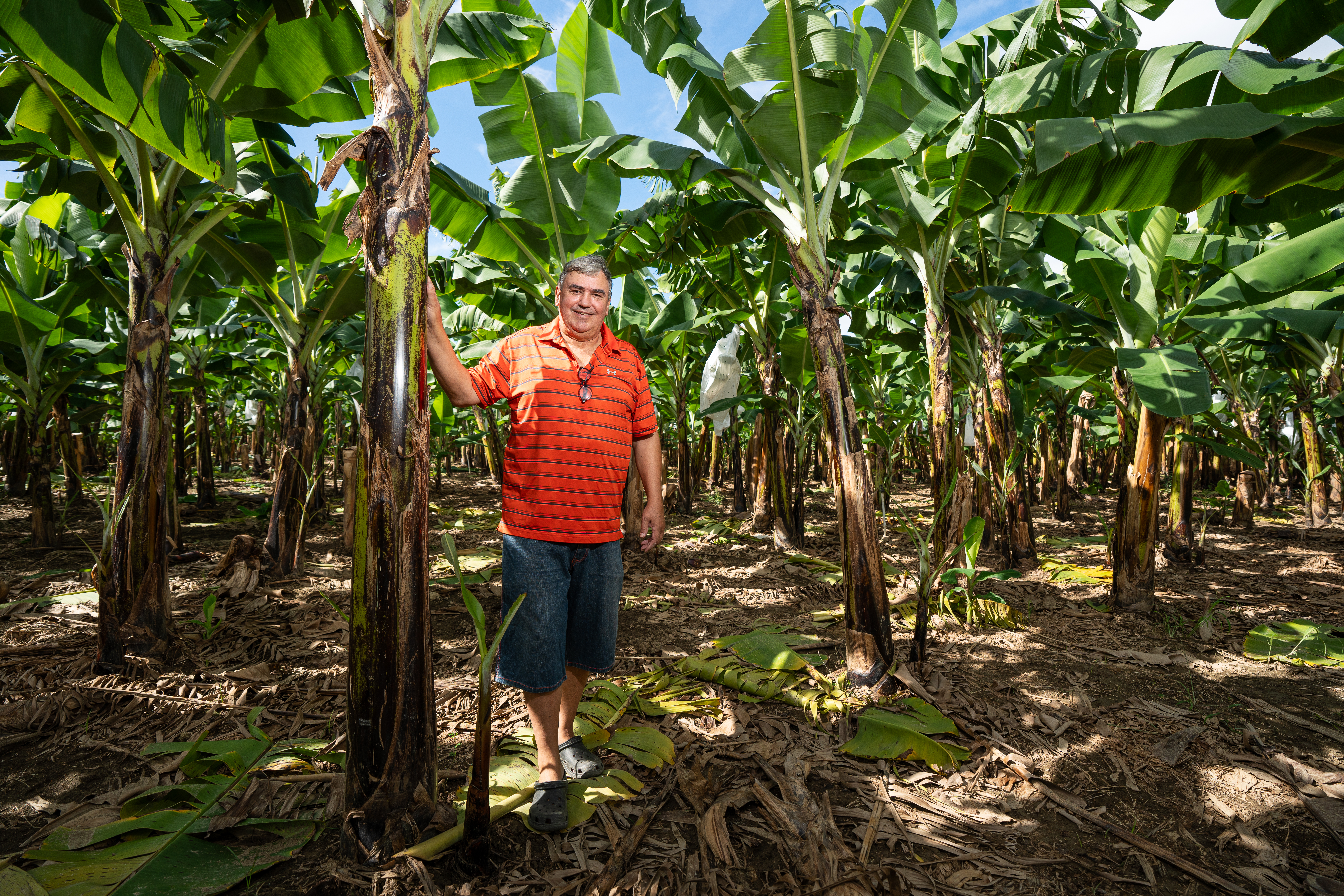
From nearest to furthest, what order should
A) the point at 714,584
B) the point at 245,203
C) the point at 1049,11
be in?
the point at 245,203
the point at 1049,11
the point at 714,584

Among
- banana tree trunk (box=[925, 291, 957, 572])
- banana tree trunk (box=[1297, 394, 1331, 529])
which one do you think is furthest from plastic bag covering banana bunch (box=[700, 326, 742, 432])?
banana tree trunk (box=[1297, 394, 1331, 529])

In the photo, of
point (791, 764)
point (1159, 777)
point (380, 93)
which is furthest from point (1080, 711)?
point (380, 93)

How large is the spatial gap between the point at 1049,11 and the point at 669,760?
15.9 ft

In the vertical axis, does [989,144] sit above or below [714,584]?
above

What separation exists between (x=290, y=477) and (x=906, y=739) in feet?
17.3

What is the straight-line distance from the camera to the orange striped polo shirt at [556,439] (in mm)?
2148

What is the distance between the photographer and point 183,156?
2686mm

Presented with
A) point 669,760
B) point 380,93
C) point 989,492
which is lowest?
point 669,760

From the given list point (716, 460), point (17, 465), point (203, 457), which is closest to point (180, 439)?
point (203, 457)

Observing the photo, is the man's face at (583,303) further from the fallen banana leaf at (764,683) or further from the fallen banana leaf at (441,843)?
the fallen banana leaf at (764,683)

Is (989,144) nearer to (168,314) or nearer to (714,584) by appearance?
(714,584)

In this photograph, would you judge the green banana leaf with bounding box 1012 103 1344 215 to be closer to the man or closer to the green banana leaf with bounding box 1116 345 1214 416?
the green banana leaf with bounding box 1116 345 1214 416

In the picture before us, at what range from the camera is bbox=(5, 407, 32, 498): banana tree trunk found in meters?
8.97

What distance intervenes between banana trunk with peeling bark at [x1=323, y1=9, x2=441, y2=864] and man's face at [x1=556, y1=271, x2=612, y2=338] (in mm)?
542
